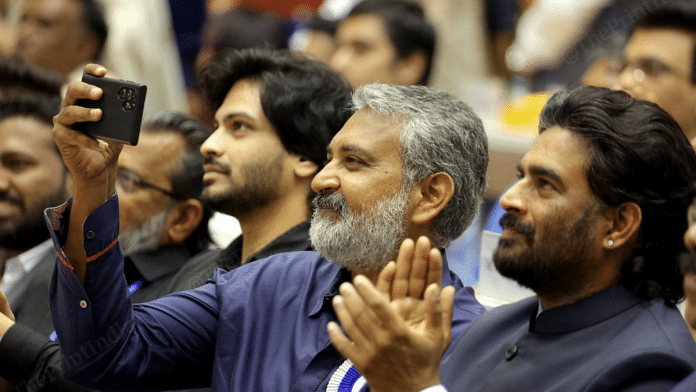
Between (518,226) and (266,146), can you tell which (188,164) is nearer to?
(266,146)

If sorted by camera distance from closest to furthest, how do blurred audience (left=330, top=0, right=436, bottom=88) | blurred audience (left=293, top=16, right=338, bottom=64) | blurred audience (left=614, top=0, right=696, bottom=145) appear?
blurred audience (left=614, top=0, right=696, bottom=145) → blurred audience (left=330, top=0, right=436, bottom=88) → blurred audience (left=293, top=16, right=338, bottom=64)

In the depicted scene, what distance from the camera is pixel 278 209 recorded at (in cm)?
280

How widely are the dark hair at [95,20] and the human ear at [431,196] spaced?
3.58 metres

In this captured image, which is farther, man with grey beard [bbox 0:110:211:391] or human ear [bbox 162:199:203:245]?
human ear [bbox 162:199:203:245]

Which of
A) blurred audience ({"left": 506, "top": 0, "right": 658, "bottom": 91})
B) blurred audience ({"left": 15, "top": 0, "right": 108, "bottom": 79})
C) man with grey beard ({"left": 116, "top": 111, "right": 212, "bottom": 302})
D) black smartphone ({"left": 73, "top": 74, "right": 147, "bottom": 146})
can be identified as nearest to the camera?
black smartphone ({"left": 73, "top": 74, "right": 147, "bottom": 146})

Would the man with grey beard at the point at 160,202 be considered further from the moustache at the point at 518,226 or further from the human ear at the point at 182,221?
the moustache at the point at 518,226

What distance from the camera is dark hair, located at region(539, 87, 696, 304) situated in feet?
5.90

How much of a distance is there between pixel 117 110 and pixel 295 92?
3.75 feet

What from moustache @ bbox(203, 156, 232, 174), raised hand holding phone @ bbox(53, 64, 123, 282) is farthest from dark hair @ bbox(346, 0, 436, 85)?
raised hand holding phone @ bbox(53, 64, 123, 282)

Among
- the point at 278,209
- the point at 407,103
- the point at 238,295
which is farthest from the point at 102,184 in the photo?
the point at 278,209

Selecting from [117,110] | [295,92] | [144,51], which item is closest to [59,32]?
[144,51]

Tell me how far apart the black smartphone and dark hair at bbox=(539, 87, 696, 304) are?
1.00m

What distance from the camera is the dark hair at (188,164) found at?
3.23m

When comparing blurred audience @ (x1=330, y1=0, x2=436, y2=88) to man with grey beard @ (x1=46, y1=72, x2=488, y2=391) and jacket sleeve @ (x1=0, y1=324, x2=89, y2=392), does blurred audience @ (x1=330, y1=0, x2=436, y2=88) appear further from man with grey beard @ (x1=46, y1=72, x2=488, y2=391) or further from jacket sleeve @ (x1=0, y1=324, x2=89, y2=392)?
jacket sleeve @ (x1=0, y1=324, x2=89, y2=392)
